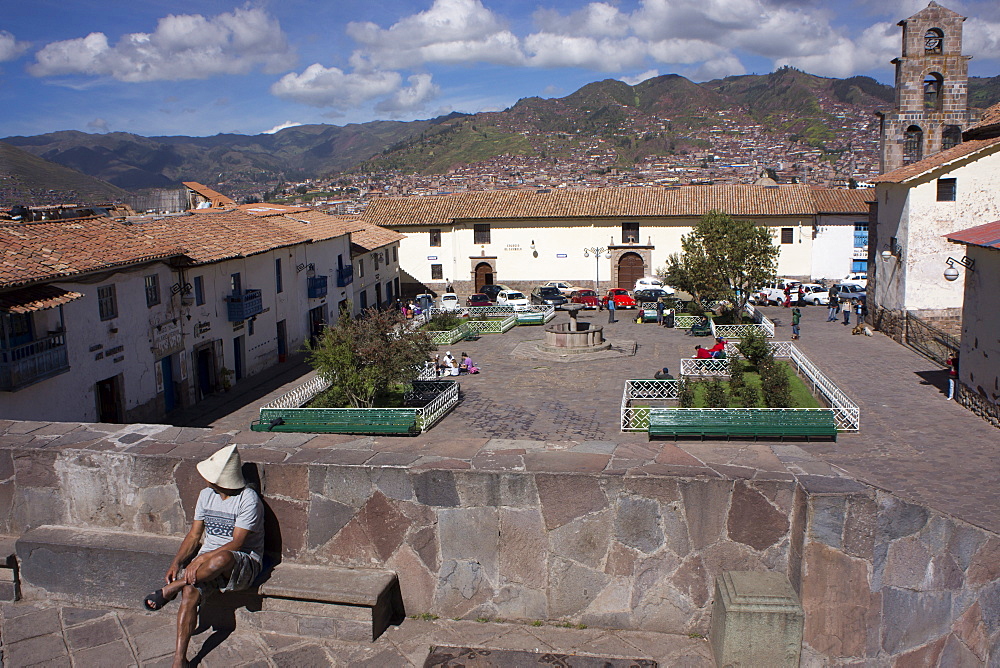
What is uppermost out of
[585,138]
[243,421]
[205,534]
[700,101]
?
[700,101]

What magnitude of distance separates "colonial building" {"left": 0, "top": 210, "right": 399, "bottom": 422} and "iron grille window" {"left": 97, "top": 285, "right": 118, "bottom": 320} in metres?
0.03

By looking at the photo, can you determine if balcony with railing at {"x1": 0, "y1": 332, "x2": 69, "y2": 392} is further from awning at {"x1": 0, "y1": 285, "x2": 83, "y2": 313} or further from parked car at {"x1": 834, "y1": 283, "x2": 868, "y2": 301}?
parked car at {"x1": 834, "y1": 283, "x2": 868, "y2": 301}

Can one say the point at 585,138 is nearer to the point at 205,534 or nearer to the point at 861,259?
the point at 861,259

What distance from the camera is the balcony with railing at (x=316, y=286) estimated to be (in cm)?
2930

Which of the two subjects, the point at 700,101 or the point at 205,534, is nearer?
the point at 205,534

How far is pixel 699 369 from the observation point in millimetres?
21500

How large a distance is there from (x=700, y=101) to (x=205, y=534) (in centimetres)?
16169

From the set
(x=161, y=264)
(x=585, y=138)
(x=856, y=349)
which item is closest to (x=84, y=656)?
(x=161, y=264)

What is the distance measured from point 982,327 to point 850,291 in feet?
61.2

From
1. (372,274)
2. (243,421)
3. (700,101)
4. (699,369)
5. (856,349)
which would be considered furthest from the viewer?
(700,101)

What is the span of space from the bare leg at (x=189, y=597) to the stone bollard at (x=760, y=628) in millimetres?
2462

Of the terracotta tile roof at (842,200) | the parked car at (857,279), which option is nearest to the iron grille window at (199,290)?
the parked car at (857,279)

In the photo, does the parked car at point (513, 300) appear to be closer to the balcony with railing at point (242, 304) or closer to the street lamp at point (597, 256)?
the street lamp at point (597, 256)

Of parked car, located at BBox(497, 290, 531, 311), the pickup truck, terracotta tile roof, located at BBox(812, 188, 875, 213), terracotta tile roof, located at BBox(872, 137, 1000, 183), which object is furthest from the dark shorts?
terracotta tile roof, located at BBox(812, 188, 875, 213)
